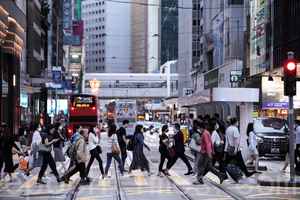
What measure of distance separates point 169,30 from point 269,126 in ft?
408

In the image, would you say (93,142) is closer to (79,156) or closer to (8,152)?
(79,156)

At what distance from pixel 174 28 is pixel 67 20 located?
38.0m

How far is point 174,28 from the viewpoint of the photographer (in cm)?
15838

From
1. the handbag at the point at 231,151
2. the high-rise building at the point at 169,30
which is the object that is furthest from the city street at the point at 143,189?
the high-rise building at the point at 169,30

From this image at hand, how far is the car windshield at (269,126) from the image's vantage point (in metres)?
34.3

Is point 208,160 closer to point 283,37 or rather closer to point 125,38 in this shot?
point 283,37

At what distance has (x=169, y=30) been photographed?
520ft

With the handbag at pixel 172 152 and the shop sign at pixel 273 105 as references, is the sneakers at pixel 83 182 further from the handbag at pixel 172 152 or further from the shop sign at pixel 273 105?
the shop sign at pixel 273 105

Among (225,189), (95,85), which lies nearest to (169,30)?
(95,85)

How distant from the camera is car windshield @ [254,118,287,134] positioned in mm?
34281

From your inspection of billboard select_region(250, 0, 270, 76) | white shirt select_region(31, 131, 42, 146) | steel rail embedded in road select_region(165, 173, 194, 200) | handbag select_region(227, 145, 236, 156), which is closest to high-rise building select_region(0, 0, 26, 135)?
billboard select_region(250, 0, 270, 76)

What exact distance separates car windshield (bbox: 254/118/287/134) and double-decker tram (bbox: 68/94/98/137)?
29.0 meters

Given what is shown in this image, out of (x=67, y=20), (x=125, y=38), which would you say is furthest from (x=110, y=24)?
(x=67, y=20)

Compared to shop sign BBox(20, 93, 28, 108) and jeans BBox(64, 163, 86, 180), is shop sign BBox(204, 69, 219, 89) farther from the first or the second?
jeans BBox(64, 163, 86, 180)
